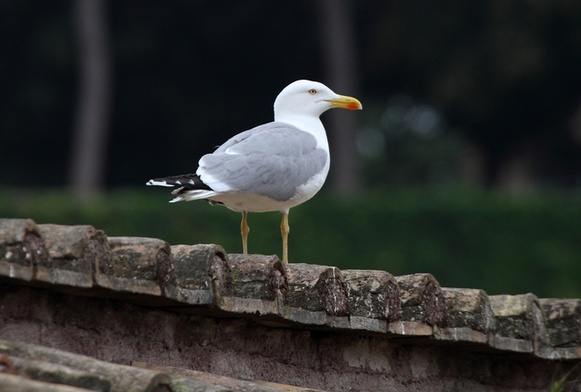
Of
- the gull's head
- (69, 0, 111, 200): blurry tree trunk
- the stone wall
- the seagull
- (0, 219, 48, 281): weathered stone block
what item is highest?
(69, 0, 111, 200): blurry tree trunk

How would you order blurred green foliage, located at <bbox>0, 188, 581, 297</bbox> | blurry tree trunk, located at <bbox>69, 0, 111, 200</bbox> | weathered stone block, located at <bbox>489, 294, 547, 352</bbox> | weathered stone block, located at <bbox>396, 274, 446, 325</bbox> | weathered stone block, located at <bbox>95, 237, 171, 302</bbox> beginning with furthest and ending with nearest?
blurry tree trunk, located at <bbox>69, 0, 111, 200</bbox>, blurred green foliage, located at <bbox>0, 188, 581, 297</bbox>, weathered stone block, located at <bbox>489, 294, 547, 352</bbox>, weathered stone block, located at <bbox>396, 274, 446, 325</bbox>, weathered stone block, located at <bbox>95, 237, 171, 302</bbox>

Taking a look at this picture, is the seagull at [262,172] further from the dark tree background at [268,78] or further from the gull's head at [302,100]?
the dark tree background at [268,78]

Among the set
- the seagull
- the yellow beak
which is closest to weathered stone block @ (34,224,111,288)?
the seagull

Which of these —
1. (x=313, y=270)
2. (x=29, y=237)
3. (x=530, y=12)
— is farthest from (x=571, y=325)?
(x=530, y=12)

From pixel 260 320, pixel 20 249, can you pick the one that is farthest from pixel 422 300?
pixel 20 249

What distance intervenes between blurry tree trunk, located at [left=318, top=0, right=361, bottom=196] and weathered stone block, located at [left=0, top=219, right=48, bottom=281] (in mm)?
20109

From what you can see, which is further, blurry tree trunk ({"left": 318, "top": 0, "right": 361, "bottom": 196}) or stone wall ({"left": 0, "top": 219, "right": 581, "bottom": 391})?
blurry tree trunk ({"left": 318, "top": 0, "right": 361, "bottom": 196})

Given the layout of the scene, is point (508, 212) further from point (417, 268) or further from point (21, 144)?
point (21, 144)

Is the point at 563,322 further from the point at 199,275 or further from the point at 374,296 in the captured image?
the point at 199,275

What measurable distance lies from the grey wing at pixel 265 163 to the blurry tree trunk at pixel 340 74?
17.9 meters

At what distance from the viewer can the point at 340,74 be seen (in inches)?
944

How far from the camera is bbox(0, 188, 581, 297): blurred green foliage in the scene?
13.8m

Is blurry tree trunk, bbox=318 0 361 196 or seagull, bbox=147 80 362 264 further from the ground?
blurry tree trunk, bbox=318 0 361 196

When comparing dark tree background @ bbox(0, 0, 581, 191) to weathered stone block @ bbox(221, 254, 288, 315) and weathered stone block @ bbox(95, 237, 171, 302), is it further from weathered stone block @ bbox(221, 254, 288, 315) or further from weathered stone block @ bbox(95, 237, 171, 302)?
weathered stone block @ bbox(95, 237, 171, 302)
